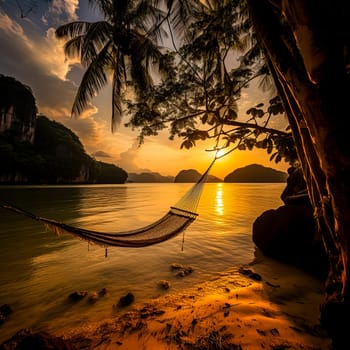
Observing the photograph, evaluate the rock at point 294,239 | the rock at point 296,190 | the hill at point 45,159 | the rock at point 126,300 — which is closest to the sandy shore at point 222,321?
the rock at point 126,300

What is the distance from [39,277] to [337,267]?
332 centimetres

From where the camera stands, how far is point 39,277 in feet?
8.24

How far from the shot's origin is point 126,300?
74.6 inches

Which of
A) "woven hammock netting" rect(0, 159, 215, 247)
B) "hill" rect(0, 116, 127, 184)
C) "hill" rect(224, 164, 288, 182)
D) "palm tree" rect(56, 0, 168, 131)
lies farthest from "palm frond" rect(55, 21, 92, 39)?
"hill" rect(224, 164, 288, 182)

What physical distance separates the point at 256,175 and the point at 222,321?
99.8 m

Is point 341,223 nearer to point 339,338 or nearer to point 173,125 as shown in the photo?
point 339,338

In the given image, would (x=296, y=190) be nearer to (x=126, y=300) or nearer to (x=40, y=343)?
(x=126, y=300)

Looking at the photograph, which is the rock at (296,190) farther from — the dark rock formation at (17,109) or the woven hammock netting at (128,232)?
the dark rock formation at (17,109)

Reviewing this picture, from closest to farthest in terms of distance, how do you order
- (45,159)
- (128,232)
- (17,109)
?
(128,232) → (17,109) → (45,159)

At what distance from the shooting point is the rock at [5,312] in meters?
1.66

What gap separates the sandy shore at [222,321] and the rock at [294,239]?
0.30 m

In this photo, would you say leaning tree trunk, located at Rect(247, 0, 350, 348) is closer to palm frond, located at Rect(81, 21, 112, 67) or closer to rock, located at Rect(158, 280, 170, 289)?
rock, located at Rect(158, 280, 170, 289)

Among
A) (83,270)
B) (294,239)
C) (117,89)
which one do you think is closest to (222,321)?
(294,239)

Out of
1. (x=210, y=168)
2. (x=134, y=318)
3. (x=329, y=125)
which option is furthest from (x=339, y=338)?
(x=210, y=168)
